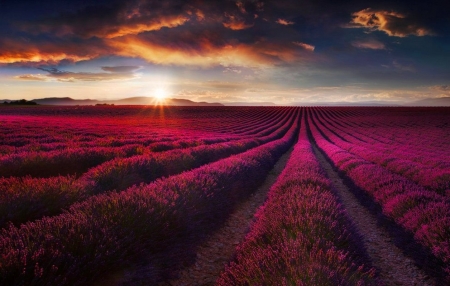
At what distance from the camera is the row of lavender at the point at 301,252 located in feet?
8.16

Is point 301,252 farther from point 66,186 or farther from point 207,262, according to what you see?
point 66,186

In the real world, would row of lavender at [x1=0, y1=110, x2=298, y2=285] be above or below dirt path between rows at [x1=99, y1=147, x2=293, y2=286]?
above

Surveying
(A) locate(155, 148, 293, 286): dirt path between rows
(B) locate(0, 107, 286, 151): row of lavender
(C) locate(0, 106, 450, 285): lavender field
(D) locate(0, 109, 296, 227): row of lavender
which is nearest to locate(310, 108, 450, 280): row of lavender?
(C) locate(0, 106, 450, 285): lavender field

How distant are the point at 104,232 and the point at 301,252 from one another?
2.28 meters

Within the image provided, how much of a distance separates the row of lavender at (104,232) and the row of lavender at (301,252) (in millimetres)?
1210

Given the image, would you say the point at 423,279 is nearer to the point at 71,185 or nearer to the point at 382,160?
the point at 71,185

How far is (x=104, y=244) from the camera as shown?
3195 mm

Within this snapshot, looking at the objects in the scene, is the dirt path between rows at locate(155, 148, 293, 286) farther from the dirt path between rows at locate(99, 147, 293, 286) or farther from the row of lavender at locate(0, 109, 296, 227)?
the row of lavender at locate(0, 109, 296, 227)

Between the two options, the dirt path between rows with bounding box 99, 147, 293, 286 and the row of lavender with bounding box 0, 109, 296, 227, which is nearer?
the dirt path between rows with bounding box 99, 147, 293, 286

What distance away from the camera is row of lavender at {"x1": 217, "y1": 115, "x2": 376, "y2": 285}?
2.49 m

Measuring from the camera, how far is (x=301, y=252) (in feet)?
9.33

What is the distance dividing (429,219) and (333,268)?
3.28 meters

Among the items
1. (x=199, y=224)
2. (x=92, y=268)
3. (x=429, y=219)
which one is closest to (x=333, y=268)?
(x=92, y=268)

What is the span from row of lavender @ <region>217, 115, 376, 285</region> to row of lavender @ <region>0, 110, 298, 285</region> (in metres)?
1.21
